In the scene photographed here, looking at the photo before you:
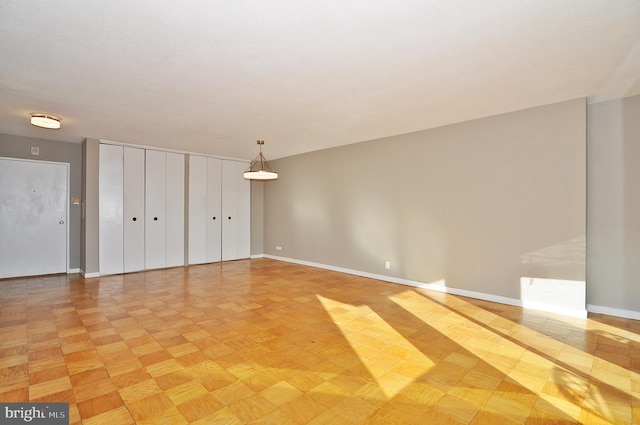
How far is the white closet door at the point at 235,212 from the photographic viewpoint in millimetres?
7629

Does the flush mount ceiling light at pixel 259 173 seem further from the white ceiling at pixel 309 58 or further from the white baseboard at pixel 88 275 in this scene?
the white baseboard at pixel 88 275

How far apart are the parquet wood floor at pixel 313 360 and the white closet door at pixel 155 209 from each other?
206 centimetres

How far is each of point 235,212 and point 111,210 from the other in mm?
2639

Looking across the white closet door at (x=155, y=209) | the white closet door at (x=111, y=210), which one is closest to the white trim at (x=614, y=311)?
the white closet door at (x=155, y=209)

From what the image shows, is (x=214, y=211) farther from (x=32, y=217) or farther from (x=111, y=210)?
(x=32, y=217)

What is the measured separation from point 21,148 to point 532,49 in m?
7.85

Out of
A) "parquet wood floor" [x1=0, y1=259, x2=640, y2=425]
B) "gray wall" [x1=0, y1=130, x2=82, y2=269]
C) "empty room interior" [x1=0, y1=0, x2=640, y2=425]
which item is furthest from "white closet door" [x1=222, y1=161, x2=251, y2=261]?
"parquet wood floor" [x1=0, y1=259, x2=640, y2=425]

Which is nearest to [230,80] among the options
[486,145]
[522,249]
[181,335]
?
[181,335]

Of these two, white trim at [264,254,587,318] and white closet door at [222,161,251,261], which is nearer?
white trim at [264,254,587,318]

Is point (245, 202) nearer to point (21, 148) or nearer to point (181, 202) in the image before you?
point (181, 202)

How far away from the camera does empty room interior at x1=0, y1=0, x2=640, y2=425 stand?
2121 millimetres

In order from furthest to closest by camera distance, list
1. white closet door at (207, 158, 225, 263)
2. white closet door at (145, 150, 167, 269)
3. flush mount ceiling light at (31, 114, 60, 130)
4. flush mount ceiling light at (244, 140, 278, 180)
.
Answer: white closet door at (207, 158, 225, 263)
white closet door at (145, 150, 167, 269)
flush mount ceiling light at (244, 140, 278, 180)
flush mount ceiling light at (31, 114, 60, 130)

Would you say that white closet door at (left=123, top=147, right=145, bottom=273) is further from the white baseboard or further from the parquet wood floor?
the parquet wood floor

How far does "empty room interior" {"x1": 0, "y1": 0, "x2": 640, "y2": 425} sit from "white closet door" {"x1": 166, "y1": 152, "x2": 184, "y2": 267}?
44 mm
